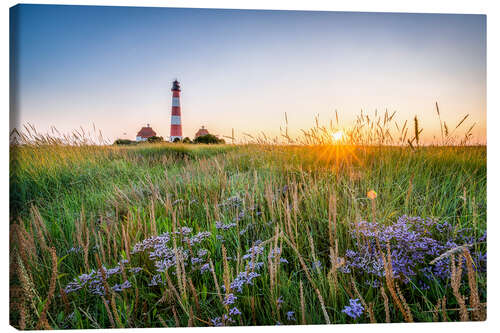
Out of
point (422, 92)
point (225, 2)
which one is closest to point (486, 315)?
point (422, 92)

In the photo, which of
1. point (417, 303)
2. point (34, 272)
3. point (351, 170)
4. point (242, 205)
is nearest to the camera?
point (417, 303)

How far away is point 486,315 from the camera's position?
2.25m

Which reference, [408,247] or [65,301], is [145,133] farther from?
[408,247]

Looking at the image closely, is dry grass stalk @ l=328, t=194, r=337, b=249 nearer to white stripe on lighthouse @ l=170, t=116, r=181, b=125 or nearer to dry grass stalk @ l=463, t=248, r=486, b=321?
dry grass stalk @ l=463, t=248, r=486, b=321

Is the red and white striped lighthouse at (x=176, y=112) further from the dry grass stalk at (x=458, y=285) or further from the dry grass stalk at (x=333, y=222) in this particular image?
the dry grass stalk at (x=458, y=285)

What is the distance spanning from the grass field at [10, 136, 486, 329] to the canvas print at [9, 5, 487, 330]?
0.02m

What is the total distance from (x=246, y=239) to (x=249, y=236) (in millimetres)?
50

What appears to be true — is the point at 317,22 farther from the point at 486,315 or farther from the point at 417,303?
the point at 486,315

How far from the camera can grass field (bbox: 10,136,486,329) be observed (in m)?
1.86

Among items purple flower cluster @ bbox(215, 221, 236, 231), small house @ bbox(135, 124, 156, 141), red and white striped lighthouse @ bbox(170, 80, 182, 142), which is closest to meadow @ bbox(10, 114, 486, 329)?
purple flower cluster @ bbox(215, 221, 236, 231)

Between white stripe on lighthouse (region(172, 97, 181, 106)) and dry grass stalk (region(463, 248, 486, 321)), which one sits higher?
white stripe on lighthouse (region(172, 97, 181, 106))

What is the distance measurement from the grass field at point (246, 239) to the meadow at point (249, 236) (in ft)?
0.04

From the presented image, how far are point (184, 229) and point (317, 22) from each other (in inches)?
77.8

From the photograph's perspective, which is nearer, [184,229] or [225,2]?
[184,229]
